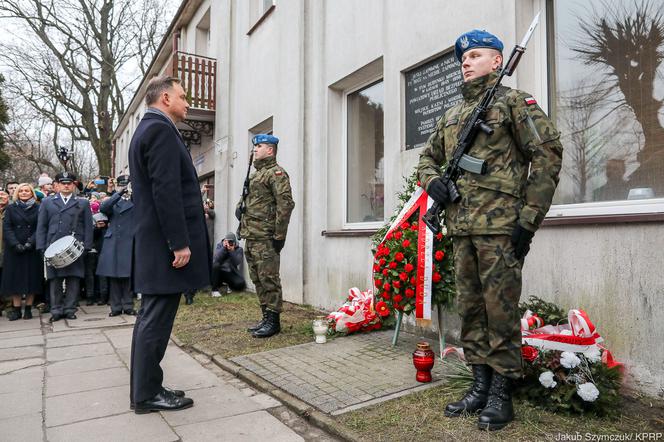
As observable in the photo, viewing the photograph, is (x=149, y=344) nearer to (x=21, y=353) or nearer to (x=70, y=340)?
(x=21, y=353)

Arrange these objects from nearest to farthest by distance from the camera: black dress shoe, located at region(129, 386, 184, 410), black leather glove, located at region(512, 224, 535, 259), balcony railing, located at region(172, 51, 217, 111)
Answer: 1. black leather glove, located at region(512, 224, 535, 259)
2. black dress shoe, located at region(129, 386, 184, 410)
3. balcony railing, located at region(172, 51, 217, 111)

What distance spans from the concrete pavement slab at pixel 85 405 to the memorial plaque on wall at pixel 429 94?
363 centimetres

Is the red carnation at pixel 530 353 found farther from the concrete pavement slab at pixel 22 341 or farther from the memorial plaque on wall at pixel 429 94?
the concrete pavement slab at pixel 22 341

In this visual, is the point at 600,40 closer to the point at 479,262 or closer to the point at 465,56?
the point at 465,56

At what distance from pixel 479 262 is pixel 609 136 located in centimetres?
181

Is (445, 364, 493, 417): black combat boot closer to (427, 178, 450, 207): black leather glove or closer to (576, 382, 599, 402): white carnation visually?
(576, 382, 599, 402): white carnation

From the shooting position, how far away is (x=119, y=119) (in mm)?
25469

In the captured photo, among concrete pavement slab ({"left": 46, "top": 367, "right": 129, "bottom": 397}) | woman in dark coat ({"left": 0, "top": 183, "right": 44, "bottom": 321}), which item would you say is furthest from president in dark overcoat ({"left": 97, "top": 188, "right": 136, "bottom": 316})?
concrete pavement slab ({"left": 46, "top": 367, "right": 129, "bottom": 397})

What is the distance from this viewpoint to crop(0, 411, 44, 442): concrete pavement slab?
2.74 meters

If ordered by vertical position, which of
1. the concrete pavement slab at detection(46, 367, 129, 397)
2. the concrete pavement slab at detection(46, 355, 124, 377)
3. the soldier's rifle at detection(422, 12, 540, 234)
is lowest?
the concrete pavement slab at detection(46, 355, 124, 377)

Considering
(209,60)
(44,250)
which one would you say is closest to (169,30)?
(209,60)

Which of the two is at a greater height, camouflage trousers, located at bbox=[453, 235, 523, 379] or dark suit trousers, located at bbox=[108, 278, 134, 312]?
camouflage trousers, located at bbox=[453, 235, 523, 379]

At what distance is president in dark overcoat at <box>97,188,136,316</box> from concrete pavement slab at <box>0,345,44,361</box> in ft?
6.52

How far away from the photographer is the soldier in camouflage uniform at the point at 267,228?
4.93 meters
